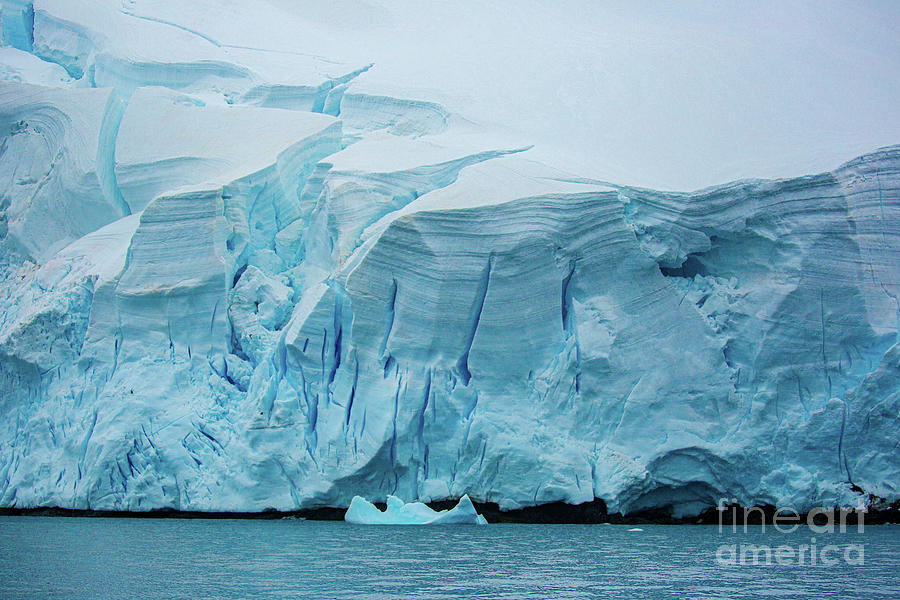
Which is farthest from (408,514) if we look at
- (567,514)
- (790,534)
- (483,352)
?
(790,534)

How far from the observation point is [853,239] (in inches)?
438

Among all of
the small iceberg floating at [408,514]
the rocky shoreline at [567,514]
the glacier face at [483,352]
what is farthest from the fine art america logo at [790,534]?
the small iceberg floating at [408,514]

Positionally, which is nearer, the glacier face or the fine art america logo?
the fine art america logo

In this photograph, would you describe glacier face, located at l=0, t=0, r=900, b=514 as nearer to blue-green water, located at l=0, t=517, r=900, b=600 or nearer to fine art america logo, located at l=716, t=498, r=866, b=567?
fine art america logo, located at l=716, t=498, r=866, b=567

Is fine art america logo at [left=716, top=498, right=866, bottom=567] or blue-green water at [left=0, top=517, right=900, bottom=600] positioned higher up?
fine art america logo at [left=716, top=498, right=866, bottom=567]

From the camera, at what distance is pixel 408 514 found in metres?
10.8

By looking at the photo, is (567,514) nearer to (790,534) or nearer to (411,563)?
(790,534)

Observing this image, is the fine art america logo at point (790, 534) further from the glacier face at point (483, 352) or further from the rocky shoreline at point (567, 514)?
the glacier face at point (483, 352)

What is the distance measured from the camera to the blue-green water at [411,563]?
6.57m

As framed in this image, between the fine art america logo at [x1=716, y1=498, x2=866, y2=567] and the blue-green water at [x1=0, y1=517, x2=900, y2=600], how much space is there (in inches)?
3.3

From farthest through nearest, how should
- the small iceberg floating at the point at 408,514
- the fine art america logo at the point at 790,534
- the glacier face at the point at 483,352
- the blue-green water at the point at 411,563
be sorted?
1. the glacier face at the point at 483,352
2. the small iceberg floating at the point at 408,514
3. the fine art america logo at the point at 790,534
4. the blue-green water at the point at 411,563

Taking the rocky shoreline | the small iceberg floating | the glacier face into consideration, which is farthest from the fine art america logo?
the small iceberg floating

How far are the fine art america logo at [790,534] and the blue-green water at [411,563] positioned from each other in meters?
0.08

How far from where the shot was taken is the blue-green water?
6570mm
